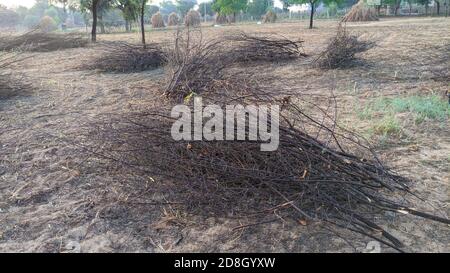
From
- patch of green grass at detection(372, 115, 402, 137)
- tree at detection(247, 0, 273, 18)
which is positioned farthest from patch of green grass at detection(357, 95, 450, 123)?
tree at detection(247, 0, 273, 18)

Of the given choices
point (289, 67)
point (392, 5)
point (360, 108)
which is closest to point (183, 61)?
point (360, 108)

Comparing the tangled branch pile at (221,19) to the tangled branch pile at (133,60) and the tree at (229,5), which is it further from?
the tangled branch pile at (133,60)

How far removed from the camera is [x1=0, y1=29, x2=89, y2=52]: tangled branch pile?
40.0 ft

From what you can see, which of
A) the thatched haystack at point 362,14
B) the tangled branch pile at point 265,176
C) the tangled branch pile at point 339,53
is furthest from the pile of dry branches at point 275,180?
the thatched haystack at point 362,14

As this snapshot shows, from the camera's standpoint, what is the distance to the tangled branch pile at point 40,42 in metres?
12.2

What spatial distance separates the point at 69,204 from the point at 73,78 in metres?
6.05

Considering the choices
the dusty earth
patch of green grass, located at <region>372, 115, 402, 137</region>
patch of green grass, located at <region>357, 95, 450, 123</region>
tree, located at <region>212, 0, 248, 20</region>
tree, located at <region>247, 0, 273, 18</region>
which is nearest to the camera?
the dusty earth

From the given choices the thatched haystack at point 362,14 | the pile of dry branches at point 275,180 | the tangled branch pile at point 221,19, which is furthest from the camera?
the tangled branch pile at point 221,19

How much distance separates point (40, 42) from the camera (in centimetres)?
1389

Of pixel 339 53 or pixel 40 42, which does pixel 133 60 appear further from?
pixel 40 42

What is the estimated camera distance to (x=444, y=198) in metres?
2.80

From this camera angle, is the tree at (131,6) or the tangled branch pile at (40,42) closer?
the tangled branch pile at (40,42)

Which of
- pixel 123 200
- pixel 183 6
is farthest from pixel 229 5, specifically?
pixel 123 200

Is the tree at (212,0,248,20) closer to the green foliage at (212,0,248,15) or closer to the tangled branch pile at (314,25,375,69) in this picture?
the green foliage at (212,0,248,15)
